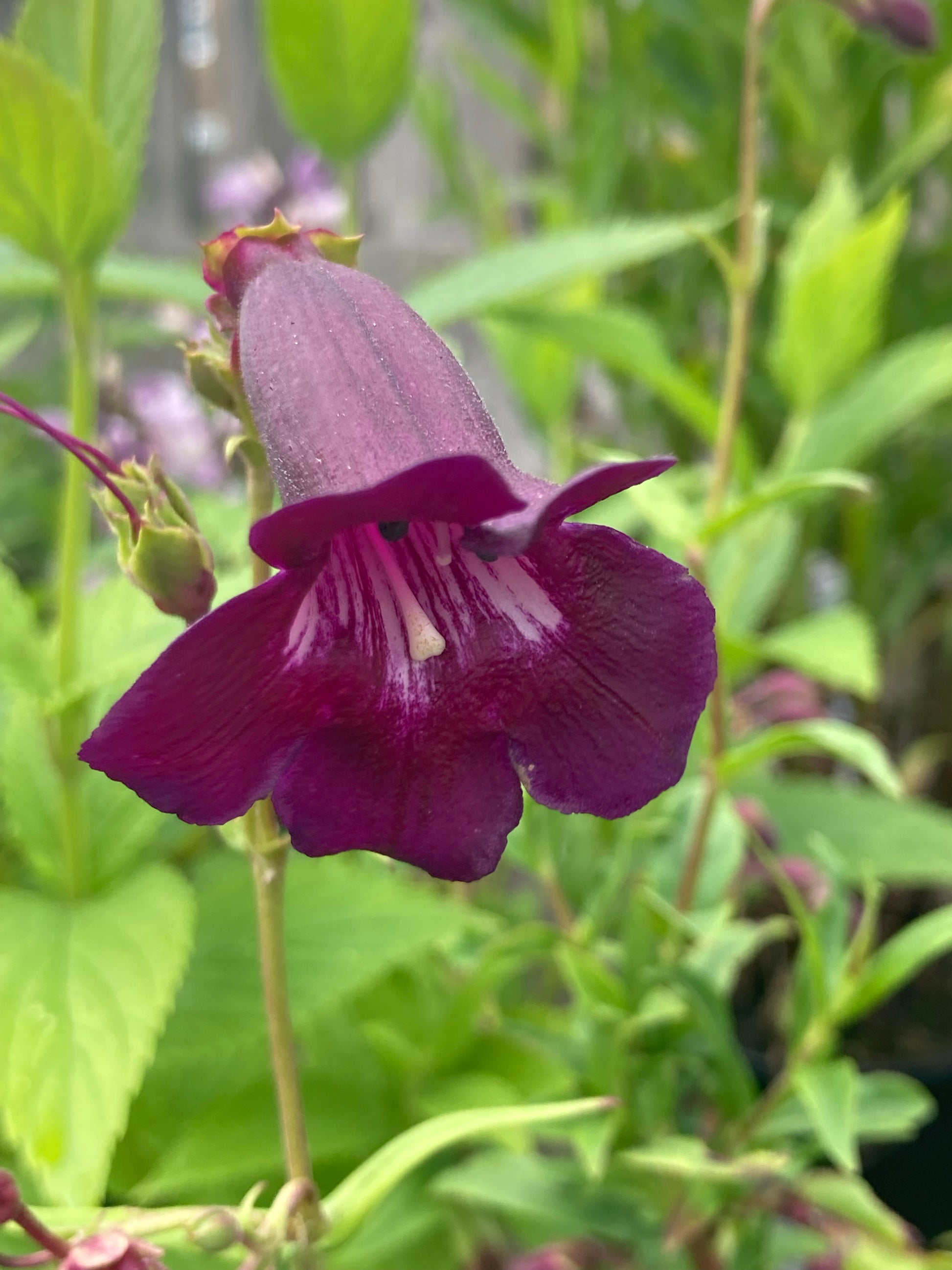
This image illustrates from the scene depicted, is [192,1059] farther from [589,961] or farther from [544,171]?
[544,171]

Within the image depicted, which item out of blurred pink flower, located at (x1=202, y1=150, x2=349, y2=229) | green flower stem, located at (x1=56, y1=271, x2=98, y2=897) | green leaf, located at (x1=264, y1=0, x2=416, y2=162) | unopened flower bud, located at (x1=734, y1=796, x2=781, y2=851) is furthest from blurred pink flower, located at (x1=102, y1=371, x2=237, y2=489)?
unopened flower bud, located at (x1=734, y1=796, x2=781, y2=851)

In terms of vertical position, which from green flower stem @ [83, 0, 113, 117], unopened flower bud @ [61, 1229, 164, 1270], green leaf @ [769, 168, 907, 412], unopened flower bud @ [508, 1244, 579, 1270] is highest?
green flower stem @ [83, 0, 113, 117]

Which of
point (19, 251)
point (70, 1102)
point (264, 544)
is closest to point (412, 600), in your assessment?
point (264, 544)

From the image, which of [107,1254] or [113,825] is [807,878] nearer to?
[113,825]

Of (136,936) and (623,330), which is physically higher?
(623,330)

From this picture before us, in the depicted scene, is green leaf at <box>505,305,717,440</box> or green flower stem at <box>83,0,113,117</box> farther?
green leaf at <box>505,305,717,440</box>

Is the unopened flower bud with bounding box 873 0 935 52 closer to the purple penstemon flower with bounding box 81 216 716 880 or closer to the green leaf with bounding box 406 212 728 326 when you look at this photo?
the green leaf with bounding box 406 212 728 326
